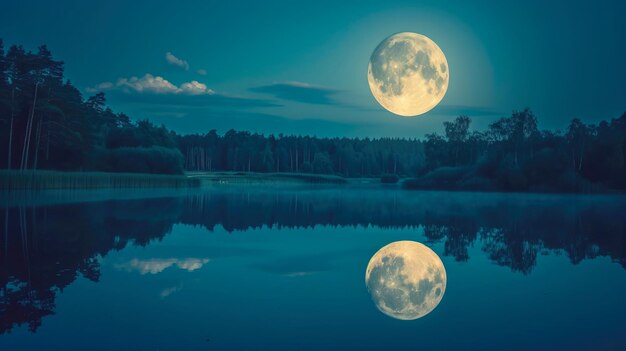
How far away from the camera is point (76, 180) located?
170 feet

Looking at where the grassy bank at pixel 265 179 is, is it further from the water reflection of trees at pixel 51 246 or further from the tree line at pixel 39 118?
the water reflection of trees at pixel 51 246

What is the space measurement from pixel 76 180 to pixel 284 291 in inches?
1875

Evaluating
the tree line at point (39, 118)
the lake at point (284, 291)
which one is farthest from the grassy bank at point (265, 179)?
the lake at point (284, 291)

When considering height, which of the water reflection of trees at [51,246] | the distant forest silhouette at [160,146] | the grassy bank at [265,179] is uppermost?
the distant forest silhouette at [160,146]

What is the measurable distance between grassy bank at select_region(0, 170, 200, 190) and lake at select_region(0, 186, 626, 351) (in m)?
27.4

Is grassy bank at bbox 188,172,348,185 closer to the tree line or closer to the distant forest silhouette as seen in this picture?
the distant forest silhouette

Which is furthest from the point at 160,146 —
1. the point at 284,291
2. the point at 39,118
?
the point at 284,291

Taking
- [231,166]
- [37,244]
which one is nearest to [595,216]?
[37,244]

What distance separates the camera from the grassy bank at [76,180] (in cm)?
4453

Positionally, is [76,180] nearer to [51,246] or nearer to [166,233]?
[166,233]

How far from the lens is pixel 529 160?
243 ft

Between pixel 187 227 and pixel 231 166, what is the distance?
163 metres

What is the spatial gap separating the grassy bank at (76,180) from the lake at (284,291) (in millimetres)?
27422

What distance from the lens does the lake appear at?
7.52m
